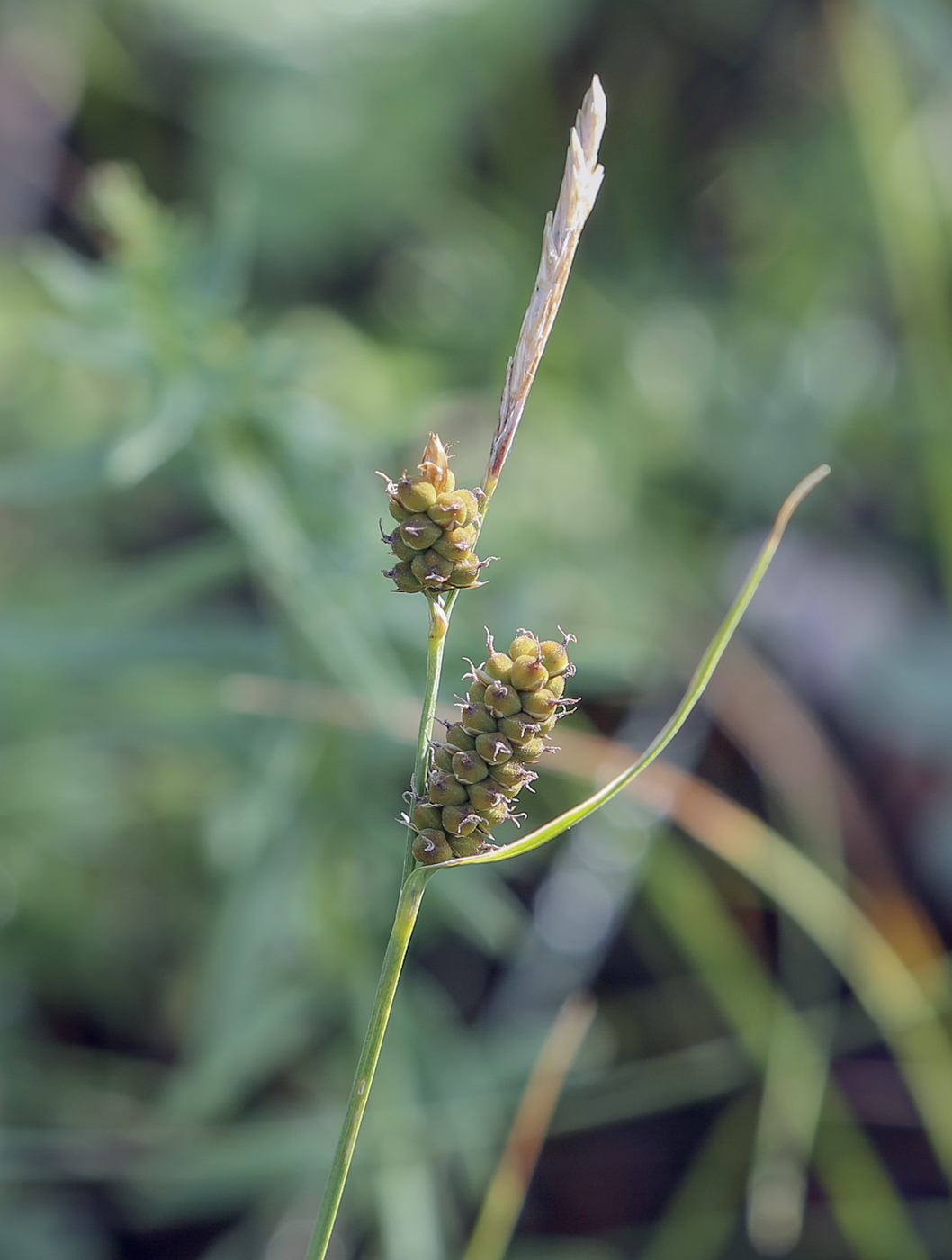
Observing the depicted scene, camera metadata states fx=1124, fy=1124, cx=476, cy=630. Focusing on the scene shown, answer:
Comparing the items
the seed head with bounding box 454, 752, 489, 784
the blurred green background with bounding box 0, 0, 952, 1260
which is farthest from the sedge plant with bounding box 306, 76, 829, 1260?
the blurred green background with bounding box 0, 0, 952, 1260

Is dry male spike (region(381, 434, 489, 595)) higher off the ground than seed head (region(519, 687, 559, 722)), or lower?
higher

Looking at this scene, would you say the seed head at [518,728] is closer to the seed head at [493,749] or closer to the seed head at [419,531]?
the seed head at [493,749]

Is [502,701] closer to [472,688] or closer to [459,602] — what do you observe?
[472,688]

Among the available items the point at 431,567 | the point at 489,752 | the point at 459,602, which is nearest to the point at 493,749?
the point at 489,752

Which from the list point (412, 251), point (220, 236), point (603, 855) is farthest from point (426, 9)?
point (603, 855)

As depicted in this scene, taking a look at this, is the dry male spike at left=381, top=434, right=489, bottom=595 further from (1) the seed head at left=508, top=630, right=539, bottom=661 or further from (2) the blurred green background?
(2) the blurred green background

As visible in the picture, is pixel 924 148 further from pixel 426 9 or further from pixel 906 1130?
pixel 906 1130

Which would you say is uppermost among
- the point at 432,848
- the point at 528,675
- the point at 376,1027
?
the point at 528,675
